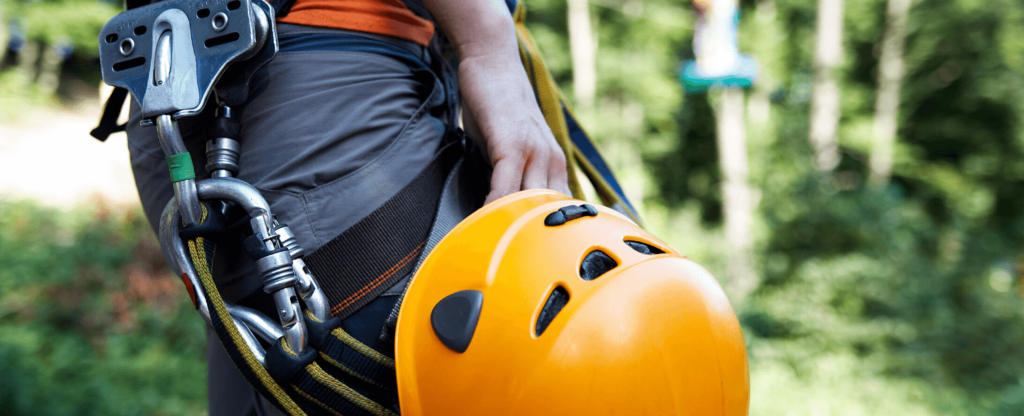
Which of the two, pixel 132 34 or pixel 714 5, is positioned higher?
pixel 132 34

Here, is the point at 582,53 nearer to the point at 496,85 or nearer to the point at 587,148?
the point at 587,148

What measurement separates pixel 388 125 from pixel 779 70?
45.6 ft

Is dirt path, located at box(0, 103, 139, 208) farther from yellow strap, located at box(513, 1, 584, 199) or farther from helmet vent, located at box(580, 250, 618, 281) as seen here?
helmet vent, located at box(580, 250, 618, 281)

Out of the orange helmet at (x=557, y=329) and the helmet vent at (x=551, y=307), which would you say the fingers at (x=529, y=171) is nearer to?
the orange helmet at (x=557, y=329)

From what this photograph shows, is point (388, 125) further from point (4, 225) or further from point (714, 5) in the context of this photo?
point (714, 5)

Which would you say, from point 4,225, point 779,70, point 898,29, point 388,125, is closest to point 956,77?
point 898,29

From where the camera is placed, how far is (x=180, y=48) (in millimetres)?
817

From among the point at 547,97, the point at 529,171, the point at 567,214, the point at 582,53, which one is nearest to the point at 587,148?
the point at 547,97

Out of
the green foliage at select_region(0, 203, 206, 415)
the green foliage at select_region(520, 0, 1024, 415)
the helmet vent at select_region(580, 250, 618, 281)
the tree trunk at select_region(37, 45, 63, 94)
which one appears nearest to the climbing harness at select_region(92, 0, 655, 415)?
the helmet vent at select_region(580, 250, 618, 281)

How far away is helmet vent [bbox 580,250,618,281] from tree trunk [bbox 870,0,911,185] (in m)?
14.9

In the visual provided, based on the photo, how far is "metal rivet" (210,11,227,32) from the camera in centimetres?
80

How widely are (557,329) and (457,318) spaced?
5.6 inches

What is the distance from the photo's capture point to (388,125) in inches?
35.9

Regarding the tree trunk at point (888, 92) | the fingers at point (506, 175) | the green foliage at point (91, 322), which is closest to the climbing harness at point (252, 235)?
the fingers at point (506, 175)
